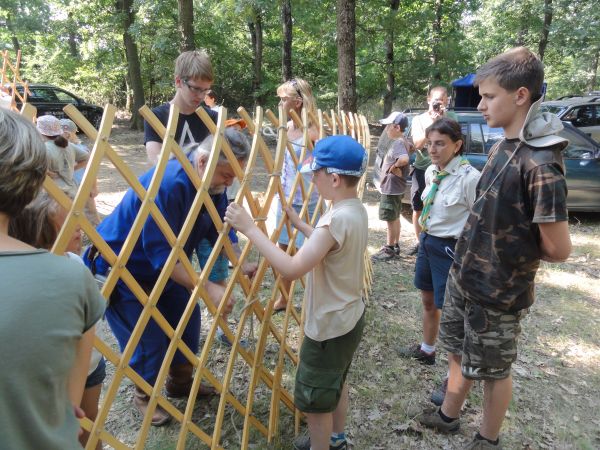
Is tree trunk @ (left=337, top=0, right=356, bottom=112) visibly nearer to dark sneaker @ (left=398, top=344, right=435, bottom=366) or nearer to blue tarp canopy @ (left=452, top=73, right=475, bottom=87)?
dark sneaker @ (left=398, top=344, right=435, bottom=366)

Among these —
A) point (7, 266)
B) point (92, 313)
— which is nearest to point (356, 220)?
point (92, 313)

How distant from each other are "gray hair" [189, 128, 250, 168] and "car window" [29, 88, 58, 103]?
12.6m

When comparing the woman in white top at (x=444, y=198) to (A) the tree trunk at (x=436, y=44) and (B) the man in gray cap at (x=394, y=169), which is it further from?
(A) the tree trunk at (x=436, y=44)

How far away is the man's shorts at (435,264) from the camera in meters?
2.34

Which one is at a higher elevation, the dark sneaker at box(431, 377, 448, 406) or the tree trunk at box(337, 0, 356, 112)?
the tree trunk at box(337, 0, 356, 112)

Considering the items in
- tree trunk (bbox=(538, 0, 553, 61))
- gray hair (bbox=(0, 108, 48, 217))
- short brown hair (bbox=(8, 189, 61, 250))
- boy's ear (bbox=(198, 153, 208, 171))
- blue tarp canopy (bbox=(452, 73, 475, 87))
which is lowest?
short brown hair (bbox=(8, 189, 61, 250))

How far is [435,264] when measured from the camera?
2.40 meters

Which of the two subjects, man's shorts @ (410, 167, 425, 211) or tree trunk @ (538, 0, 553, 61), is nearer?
man's shorts @ (410, 167, 425, 211)

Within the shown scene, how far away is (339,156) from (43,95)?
44.3 feet

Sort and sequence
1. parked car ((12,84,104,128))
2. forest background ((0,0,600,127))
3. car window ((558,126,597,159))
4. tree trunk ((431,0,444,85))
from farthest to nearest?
1. tree trunk ((431,0,444,85))
2. parked car ((12,84,104,128))
3. forest background ((0,0,600,127))
4. car window ((558,126,597,159))

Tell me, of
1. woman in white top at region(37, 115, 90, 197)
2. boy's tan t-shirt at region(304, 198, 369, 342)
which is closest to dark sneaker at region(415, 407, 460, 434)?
boy's tan t-shirt at region(304, 198, 369, 342)

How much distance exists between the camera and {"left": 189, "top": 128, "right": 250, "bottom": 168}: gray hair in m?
1.74

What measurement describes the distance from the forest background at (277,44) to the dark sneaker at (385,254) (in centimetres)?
600

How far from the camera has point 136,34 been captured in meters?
11.5
